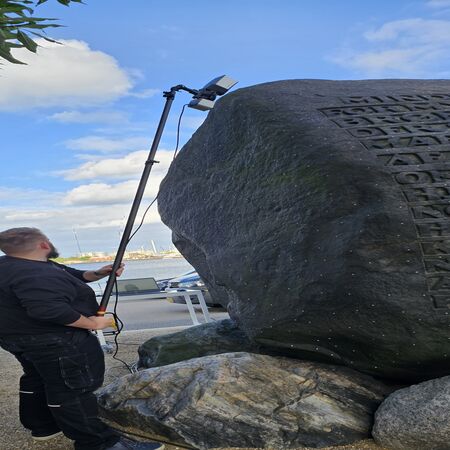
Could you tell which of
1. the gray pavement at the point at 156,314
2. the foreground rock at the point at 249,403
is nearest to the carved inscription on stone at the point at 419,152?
the foreground rock at the point at 249,403

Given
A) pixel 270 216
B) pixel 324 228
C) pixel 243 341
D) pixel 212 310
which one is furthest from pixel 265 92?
pixel 212 310

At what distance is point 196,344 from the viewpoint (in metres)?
5.45

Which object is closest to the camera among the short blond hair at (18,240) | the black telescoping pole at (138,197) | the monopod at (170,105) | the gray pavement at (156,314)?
the short blond hair at (18,240)

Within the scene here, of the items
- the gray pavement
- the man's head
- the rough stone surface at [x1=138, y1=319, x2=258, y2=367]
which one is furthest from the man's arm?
the gray pavement

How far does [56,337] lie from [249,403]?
1.27m

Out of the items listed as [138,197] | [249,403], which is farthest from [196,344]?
[249,403]

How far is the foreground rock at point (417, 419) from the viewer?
3.50 m

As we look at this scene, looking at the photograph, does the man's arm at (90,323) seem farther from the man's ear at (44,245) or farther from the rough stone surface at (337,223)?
the rough stone surface at (337,223)

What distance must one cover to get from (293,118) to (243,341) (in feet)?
6.88

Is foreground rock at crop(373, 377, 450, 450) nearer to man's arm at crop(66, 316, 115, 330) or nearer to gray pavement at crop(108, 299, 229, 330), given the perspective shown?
man's arm at crop(66, 316, 115, 330)

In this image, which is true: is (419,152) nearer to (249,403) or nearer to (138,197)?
(249,403)

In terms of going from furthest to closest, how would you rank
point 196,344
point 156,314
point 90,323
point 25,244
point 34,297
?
point 156,314, point 196,344, point 25,244, point 90,323, point 34,297

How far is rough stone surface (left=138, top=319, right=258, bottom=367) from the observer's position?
5332 millimetres

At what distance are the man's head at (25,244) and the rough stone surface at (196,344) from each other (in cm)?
194
